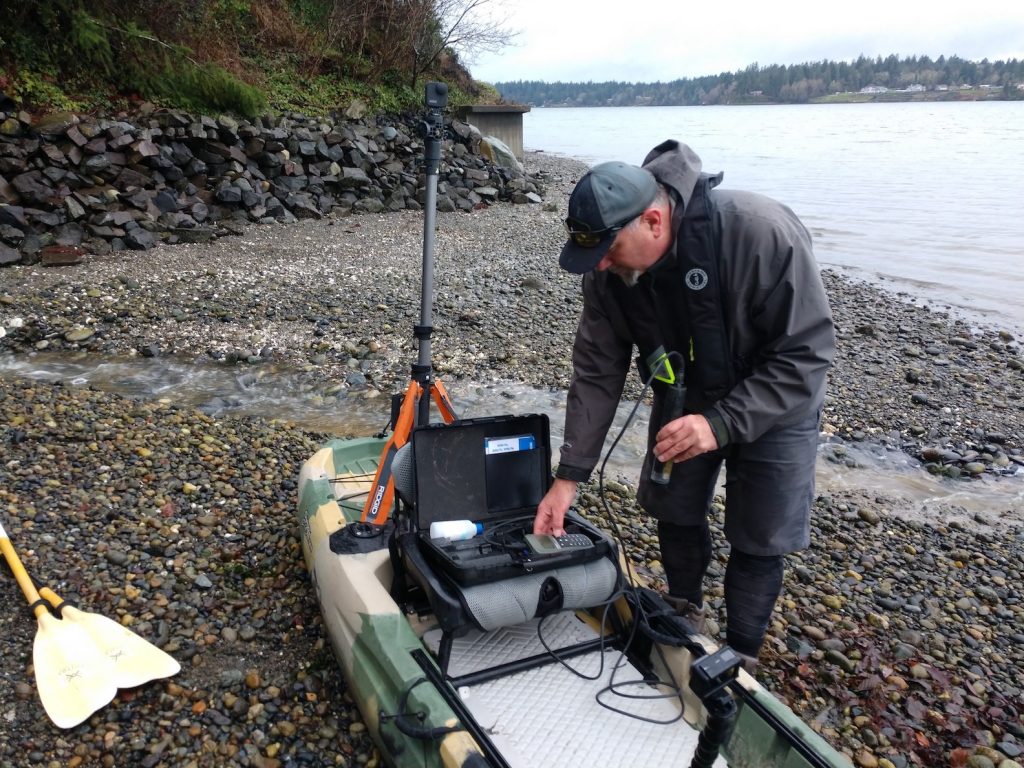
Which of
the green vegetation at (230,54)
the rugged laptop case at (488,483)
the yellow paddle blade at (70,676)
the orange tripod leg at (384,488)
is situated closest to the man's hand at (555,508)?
the rugged laptop case at (488,483)

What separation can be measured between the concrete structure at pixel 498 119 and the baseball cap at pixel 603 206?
18878 mm

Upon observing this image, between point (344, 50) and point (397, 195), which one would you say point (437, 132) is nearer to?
point (397, 195)

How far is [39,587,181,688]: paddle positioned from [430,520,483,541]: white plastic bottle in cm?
116

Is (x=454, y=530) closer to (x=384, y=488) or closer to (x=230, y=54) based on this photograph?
(x=384, y=488)

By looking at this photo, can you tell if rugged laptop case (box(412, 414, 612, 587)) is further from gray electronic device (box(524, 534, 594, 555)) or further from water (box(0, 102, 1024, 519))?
water (box(0, 102, 1024, 519))

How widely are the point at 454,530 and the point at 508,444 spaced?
0.41 meters

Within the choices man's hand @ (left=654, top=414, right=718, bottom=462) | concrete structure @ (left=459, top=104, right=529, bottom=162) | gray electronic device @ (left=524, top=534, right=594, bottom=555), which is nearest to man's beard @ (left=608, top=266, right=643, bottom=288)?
man's hand @ (left=654, top=414, right=718, bottom=462)

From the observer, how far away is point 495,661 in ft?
9.30

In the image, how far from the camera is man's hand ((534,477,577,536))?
289 cm

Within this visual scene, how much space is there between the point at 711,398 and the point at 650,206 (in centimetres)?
70

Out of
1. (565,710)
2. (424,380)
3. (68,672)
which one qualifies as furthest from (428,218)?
(68,672)

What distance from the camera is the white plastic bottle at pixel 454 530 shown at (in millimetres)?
2951

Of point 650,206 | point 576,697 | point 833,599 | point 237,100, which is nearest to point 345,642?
point 576,697

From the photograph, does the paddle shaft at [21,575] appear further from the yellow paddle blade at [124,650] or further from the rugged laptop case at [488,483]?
the rugged laptop case at [488,483]
